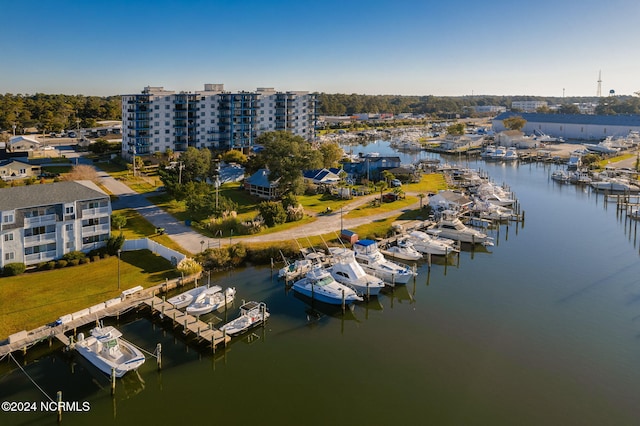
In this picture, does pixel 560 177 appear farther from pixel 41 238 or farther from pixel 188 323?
pixel 41 238

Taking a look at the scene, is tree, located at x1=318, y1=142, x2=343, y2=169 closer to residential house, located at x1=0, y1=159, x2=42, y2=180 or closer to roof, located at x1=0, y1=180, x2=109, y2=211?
residential house, located at x1=0, y1=159, x2=42, y2=180

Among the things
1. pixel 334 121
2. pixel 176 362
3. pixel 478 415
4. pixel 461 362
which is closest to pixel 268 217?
pixel 176 362

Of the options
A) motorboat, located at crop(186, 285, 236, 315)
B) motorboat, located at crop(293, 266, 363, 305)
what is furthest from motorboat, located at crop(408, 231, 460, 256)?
motorboat, located at crop(186, 285, 236, 315)

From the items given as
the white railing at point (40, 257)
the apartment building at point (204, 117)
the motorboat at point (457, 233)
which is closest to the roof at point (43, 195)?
the white railing at point (40, 257)

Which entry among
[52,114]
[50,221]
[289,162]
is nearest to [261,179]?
[289,162]

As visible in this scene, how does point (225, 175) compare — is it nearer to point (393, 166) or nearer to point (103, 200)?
point (393, 166)

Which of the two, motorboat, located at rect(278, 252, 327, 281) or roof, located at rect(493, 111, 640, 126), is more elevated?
roof, located at rect(493, 111, 640, 126)

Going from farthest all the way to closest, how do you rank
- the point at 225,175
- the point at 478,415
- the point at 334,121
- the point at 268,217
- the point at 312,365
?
1. the point at 334,121
2. the point at 225,175
3. the point at 268,217
4. the point at 312,365
5. the point at 478,415
